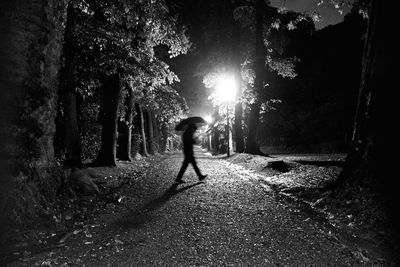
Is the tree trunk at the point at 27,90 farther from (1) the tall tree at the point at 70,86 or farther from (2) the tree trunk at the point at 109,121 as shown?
(2) the tree trunk at the point at 109,121

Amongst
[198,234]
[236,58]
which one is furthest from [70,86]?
[236,58]

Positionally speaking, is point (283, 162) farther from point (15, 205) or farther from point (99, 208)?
point (15, 205)

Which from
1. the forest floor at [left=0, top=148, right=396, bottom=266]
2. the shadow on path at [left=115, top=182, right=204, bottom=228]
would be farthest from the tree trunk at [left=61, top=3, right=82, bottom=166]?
the shadow on path at [left=115, top=182, right=204, bottom=228]

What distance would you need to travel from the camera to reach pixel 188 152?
842 centimetres

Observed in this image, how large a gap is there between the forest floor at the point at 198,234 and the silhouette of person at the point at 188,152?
76.0 inches

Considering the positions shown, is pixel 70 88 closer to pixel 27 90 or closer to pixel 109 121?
pixel 109 121

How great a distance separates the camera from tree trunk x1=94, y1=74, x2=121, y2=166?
1185 centimetres

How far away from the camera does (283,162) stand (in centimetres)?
1038

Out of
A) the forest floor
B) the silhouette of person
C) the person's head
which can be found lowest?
the forest floor

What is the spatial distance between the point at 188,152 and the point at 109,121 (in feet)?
17.5

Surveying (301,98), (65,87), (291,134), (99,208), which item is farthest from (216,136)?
(99,208)

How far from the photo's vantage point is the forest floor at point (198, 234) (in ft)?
10.6

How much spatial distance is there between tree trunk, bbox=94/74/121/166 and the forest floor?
233 inches

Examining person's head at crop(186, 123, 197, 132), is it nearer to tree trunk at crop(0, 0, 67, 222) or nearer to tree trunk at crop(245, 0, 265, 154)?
tree trunk at crop(0, 0, 67, 222)
